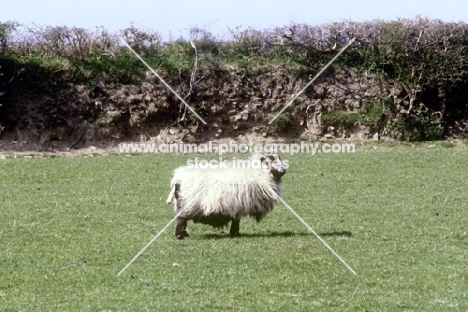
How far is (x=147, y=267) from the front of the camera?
11.8 m

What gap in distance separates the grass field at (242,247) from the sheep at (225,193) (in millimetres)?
383

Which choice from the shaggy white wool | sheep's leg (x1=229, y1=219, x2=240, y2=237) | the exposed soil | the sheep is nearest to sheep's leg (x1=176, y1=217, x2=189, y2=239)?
the sheep

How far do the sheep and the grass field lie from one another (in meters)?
0.38

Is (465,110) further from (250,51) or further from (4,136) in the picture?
(4,136)

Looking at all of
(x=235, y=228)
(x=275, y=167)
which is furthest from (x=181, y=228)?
(x=275, y=167)

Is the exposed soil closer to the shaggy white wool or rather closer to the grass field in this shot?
the grass field

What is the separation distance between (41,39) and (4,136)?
4.79 metres

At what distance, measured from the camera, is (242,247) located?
42.6ft

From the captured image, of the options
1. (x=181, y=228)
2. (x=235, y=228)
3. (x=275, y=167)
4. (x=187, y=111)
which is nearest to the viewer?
(x=181, y=228)

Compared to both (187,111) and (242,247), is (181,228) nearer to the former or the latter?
(242,247)

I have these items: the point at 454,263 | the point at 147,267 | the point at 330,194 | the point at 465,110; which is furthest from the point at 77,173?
the point at 465,110

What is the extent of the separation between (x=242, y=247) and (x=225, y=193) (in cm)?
105

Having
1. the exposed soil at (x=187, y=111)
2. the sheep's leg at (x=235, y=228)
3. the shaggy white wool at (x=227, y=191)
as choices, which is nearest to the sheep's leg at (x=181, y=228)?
the shaggy white wool at (x=227, y=191)

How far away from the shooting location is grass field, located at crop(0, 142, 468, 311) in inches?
408
